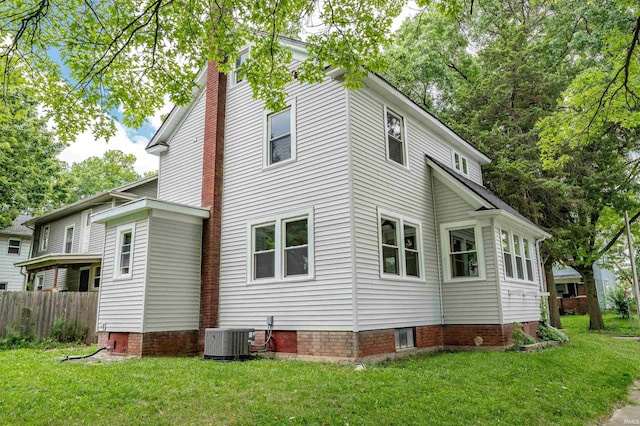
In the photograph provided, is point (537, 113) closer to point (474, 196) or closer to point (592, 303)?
point (474, 196)

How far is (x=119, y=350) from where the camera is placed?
36.3ft

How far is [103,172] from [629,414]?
41.2 m

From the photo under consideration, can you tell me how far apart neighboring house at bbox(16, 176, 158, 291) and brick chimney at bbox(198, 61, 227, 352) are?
790 centimetres

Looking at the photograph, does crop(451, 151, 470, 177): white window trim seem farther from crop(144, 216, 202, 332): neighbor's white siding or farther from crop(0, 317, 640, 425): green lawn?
crop(144, 216, 202, 332): neighbor's white siding

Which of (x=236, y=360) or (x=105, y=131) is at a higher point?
(x=105, y=131)

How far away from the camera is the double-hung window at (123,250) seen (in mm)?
11641

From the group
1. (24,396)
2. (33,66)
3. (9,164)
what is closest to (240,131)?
(33,66)

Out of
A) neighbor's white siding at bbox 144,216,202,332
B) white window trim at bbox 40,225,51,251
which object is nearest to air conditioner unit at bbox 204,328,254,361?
neighbor's white siding at bbox 144,216,202,332

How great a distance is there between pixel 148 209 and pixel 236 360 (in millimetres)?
4410

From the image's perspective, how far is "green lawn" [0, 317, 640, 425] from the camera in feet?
17.7

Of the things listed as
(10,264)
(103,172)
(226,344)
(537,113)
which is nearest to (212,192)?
(226,344)

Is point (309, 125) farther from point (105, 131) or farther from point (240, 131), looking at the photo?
point (105, 131)

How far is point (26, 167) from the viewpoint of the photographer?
2331 centimetres

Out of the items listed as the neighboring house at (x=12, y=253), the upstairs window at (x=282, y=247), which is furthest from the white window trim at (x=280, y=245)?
the neighboring house at (x=12, y=253)
